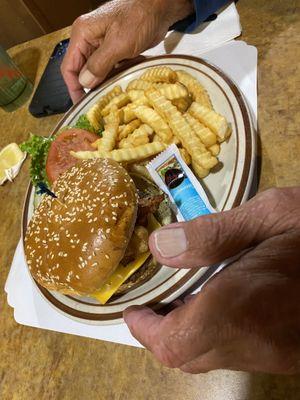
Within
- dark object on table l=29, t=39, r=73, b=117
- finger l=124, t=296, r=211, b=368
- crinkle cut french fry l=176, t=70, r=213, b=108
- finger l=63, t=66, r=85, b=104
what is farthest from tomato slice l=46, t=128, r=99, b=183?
finger l=124, t=296, r=211, b=368

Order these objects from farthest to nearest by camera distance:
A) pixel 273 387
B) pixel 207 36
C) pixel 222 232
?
pixel 207 36, pixel 273 387, pixel 222 232

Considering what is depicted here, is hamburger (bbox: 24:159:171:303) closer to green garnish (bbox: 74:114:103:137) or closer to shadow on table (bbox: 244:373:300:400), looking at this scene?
green garnish (bbox: 74:114:103:137)

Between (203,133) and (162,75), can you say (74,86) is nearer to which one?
(162,75)

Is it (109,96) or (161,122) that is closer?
(161,122)

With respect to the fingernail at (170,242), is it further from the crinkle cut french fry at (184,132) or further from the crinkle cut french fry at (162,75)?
the crinkle cut french fry at (162,75)

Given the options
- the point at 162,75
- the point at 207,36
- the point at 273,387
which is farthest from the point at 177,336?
the point at 207,36

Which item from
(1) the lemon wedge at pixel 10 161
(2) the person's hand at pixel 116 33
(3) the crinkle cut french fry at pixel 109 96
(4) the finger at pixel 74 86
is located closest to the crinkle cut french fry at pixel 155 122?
(3) the crinkle cut french fry at pixel 109 96
